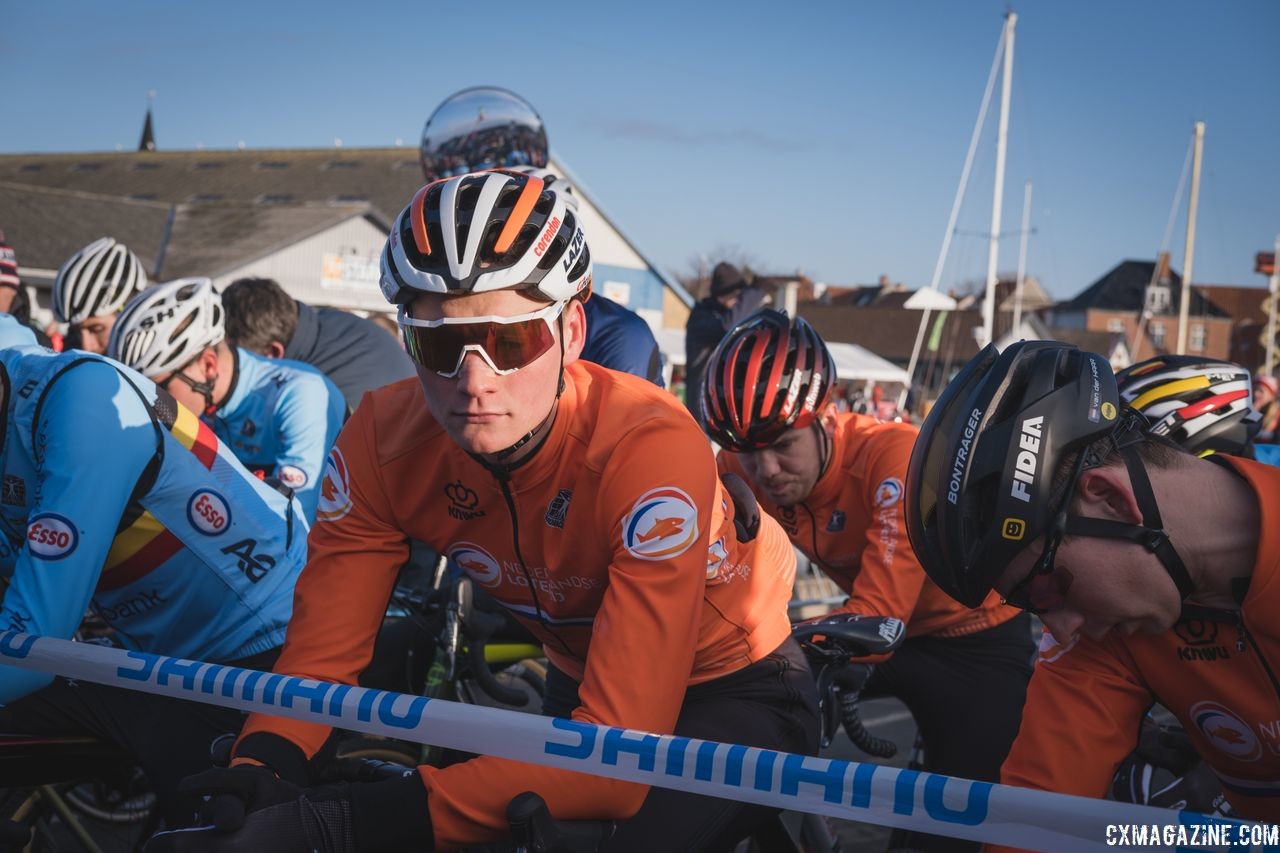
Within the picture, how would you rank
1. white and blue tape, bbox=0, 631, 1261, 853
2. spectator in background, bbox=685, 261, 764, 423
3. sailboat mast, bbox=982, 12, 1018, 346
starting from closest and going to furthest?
1. white and blue tape, bbox=0, 631, 1261, 853
2. spectator in background, bbox=685, 261, 764, 423
3. sailboat mast, bbox=982, 12, 1018, 346

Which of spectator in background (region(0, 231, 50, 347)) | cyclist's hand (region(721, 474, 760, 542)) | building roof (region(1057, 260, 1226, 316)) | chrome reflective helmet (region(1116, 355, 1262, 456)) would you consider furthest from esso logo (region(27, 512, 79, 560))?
building roof (region(1057, 260, 1226, 316))

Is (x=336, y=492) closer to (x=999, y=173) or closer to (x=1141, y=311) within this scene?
(x=999, y=173)

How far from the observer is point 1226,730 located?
96.3 inches

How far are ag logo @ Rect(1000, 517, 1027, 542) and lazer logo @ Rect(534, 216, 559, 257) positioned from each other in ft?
3.85

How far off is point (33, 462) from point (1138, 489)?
9.60 ft

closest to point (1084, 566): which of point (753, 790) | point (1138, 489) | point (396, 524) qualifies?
point (1138, 489)

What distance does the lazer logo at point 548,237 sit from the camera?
8.36 ft

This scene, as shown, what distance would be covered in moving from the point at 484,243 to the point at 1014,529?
1.27m

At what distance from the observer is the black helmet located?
82.0 inches

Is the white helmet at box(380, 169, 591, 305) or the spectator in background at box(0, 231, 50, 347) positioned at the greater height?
the white helmet at box(380, 169, 591, 305)

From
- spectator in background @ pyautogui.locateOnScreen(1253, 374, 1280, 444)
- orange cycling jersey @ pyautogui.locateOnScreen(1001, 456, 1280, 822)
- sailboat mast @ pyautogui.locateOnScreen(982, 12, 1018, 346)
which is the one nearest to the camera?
orange cycling jersey @ pyautogui.locateOnScreen(1001, 456, 1280, 822)

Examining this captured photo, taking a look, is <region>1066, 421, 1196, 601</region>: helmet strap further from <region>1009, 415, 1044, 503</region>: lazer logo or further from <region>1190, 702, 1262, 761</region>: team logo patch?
<region>1190, 702, 1262, 761</region>: team logo patch

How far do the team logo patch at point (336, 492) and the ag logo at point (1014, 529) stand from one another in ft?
5.16

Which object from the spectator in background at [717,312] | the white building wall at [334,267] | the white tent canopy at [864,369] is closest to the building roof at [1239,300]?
the white tent canopy at [864,369]
